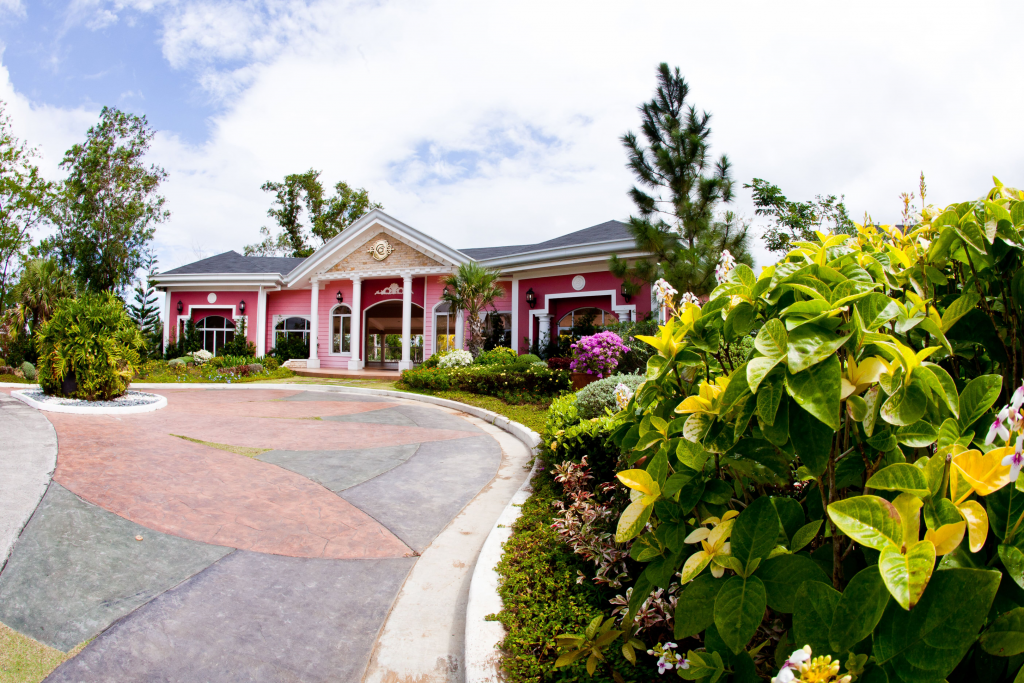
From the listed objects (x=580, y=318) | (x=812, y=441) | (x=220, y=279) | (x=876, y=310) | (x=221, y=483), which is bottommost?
(x=221, y=483)

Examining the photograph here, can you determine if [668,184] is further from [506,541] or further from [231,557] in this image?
[231,557]

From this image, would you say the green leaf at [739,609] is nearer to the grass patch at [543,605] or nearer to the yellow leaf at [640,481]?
the yellow leaf at [640,481]

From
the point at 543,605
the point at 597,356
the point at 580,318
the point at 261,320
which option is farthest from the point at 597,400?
the point at 261,320

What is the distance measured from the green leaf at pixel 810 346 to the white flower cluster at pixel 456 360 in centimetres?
1355

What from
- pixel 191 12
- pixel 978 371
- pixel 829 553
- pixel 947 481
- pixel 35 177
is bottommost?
pixel 829 553

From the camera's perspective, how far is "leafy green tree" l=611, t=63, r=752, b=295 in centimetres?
1166

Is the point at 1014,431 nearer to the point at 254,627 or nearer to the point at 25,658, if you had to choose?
the point at 254,627

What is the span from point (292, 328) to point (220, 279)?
3473 millimetres

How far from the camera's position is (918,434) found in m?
1.17

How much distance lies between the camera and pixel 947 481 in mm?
1089

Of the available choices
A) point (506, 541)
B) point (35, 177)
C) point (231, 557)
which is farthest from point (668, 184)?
point (35, 177)

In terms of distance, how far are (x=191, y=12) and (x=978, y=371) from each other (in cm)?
878

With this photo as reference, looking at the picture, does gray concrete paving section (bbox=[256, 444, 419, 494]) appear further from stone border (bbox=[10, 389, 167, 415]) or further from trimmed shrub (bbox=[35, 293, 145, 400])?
trimmed shrub (bbox=[35, 293, 145, 400])

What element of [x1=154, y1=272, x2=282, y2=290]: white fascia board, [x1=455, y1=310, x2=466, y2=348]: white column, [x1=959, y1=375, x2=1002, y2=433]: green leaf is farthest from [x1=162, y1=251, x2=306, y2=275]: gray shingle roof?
[x1=959, y1=375, x2=1002, y2=433]: green leaf
